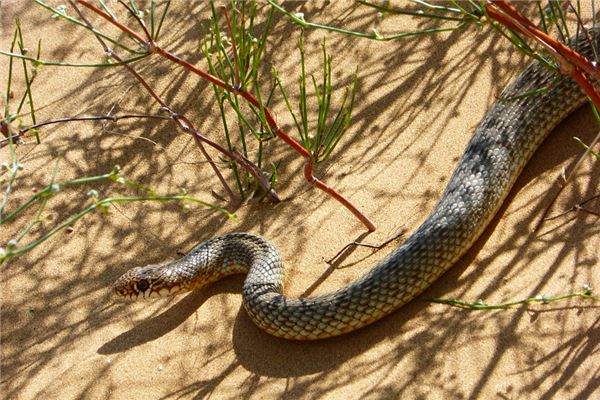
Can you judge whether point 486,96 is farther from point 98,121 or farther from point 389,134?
point 98,121

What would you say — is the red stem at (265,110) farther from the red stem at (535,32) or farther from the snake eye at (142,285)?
the red stem at (535,32)

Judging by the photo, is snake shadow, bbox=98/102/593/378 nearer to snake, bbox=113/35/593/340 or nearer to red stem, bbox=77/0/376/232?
snake, bbox=113/35/593/340

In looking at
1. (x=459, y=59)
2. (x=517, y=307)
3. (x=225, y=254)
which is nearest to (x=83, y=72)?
(x=225, y=254)

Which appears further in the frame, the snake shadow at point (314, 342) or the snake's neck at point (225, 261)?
the snake's neck at point (225, 261)

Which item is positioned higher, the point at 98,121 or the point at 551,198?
the point at 98,121

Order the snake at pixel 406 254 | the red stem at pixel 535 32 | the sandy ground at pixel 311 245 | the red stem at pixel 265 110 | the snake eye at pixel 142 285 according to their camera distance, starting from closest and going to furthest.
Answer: the red stem at pixel 535 32 → the sandy ground at pixel 311 245 → the red stem at pixel 265 110 → the snake at pixel 406 254 → the snake eye at pixel 142 285

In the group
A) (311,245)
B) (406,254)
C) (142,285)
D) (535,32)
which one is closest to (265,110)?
(311,245)

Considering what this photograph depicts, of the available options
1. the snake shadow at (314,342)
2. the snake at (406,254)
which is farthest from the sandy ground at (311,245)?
the snake at (406,254)
